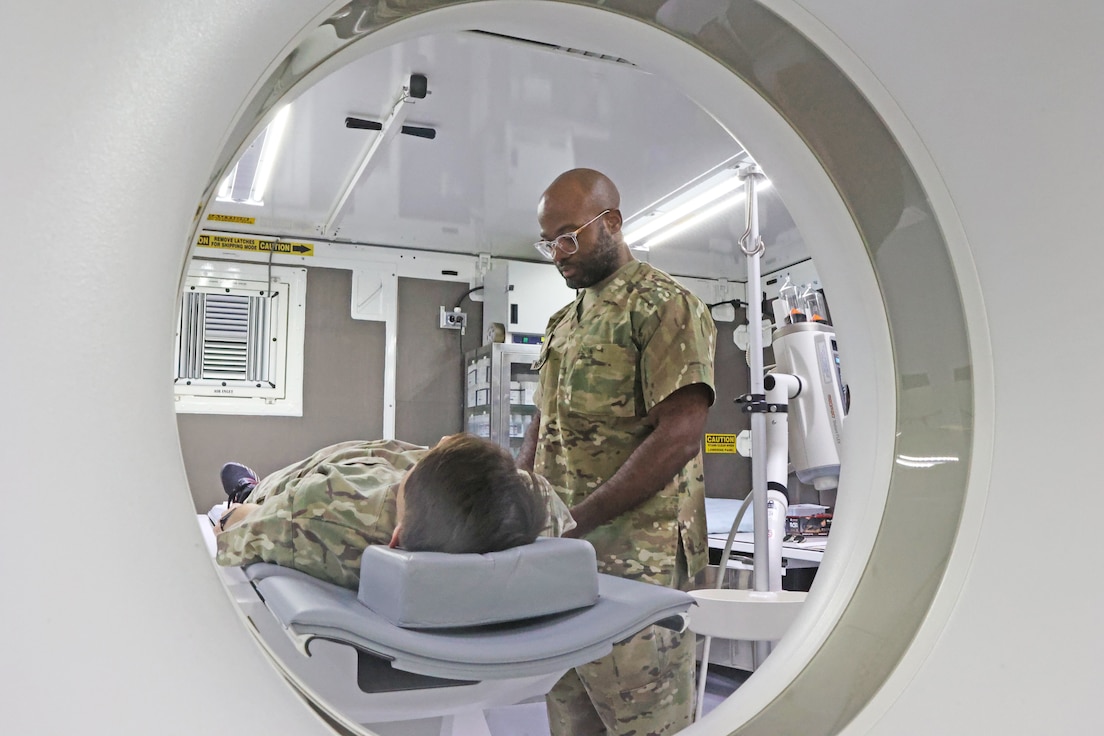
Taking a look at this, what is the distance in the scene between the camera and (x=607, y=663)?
1.25 meters

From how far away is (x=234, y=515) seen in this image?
3.20ft

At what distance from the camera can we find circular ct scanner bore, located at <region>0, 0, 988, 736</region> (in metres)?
0.82

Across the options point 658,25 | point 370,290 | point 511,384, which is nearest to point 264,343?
point 370,290

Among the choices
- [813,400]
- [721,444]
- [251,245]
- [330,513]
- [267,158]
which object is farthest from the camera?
[721,444]

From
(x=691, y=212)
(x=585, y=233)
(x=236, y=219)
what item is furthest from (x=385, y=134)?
(x=585, y=233)

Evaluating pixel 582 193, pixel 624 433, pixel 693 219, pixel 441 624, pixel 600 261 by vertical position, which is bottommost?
pixel 441 624

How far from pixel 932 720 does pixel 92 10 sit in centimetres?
94

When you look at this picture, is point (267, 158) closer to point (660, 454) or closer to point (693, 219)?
point (693, 219)

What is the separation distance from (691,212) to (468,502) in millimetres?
1656

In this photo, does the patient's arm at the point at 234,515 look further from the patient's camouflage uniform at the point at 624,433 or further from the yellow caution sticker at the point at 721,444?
the yellow caution sticker at the point at 721,444

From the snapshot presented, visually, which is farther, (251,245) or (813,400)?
(813,400)

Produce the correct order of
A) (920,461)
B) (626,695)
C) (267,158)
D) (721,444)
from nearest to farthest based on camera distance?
(920,461)
(626,695)
(267,158)
(721,444)

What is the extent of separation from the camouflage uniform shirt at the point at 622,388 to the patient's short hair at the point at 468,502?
277 mm

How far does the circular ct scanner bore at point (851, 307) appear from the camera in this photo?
0.82m
